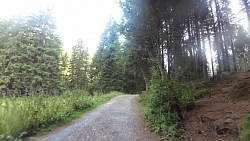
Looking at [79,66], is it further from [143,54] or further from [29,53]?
[143,54]

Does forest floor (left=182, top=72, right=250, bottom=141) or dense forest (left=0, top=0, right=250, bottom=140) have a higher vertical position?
dense forest (left=0, top=0, right=250, bottom=140)

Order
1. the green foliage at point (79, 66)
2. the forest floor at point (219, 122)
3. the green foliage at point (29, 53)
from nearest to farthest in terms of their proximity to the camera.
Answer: the forest floor at point (219, 122) < the green foliage at point (29, 53) < the green foliage at point (79, 66)

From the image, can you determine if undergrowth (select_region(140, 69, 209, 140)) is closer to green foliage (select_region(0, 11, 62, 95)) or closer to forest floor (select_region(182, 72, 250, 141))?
forest floor (select_region(182, 72, 250, 141))


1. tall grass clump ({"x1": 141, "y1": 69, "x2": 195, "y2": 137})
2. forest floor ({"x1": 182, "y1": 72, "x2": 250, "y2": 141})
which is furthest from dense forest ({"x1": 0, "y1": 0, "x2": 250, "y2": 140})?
forest floor ({"x1": 182, "y1": 72, "x2": 250, "y2": 141})

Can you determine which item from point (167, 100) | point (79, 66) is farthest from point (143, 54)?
point (79, 66)

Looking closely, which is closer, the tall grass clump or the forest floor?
the forest floor

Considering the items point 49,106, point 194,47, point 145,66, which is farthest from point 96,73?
point 49,106

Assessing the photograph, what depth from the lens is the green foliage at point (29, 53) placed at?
23.5 meters

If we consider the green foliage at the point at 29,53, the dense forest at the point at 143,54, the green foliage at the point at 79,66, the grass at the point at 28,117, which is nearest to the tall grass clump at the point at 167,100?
the dense forest at the point at 143,54

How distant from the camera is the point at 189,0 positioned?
44.7 feet

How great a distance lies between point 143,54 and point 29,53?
1434cm

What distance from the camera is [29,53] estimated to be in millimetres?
24422

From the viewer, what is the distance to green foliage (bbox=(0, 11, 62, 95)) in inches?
927

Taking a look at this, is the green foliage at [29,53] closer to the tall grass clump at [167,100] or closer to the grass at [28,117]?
the grass at [28,117]
